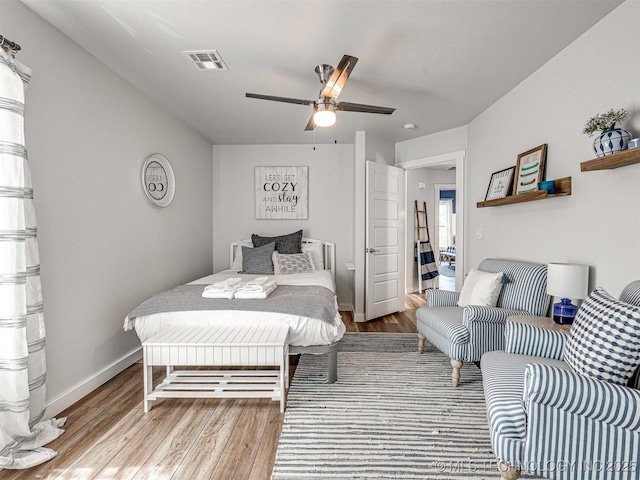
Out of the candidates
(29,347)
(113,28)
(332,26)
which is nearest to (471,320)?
(332,26)

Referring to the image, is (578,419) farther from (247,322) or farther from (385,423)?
(247,322)

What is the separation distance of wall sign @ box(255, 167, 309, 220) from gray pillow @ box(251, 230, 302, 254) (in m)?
0.44

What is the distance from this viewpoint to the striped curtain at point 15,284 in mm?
1753

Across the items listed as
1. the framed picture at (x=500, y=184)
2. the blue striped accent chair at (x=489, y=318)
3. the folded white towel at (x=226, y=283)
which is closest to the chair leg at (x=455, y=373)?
the blue striped accent chair at (x=489, y=318)

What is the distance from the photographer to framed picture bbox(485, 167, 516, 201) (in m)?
3.20

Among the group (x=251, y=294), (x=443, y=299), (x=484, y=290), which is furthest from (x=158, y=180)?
(x=484, y=290)

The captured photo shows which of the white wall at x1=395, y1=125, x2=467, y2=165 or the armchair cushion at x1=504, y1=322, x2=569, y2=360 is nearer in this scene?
the armchair cushion at x1=504, y1=322, x2=569, y2=360

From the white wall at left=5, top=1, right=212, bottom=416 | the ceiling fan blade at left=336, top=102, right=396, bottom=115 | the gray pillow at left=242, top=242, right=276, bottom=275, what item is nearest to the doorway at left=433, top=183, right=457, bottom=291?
the gray pillow at left=242, top=242, right=276, bottom=275

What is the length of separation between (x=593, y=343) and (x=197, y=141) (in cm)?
466

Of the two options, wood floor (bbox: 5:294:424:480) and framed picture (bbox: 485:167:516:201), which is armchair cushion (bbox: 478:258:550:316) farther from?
wood floor (bbox: 5:294:424:480)

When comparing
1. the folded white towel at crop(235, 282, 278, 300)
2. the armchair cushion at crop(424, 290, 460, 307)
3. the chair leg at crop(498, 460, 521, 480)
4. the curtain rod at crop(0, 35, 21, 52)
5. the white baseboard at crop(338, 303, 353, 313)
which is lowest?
the white baseboard at crop(338, 303, 353, 313)

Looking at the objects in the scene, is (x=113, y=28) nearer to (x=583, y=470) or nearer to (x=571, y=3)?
(x=571, y=3)

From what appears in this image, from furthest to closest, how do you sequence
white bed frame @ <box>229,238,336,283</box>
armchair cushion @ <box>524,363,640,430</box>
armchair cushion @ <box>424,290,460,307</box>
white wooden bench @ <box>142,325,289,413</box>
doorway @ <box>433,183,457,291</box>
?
1. doorway @ <box>433,183,457,291</box>
2. white bed frame @ <box>229,238,336,283</box>
3. armchair cushion @ <box>424,290,460,307</box>
4. white wooden bench @ <box>142,325,289,413</box>
5. armchair cushion @ <box>524,363,640,430</box>

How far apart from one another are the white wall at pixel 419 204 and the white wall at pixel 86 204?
4429 mm
